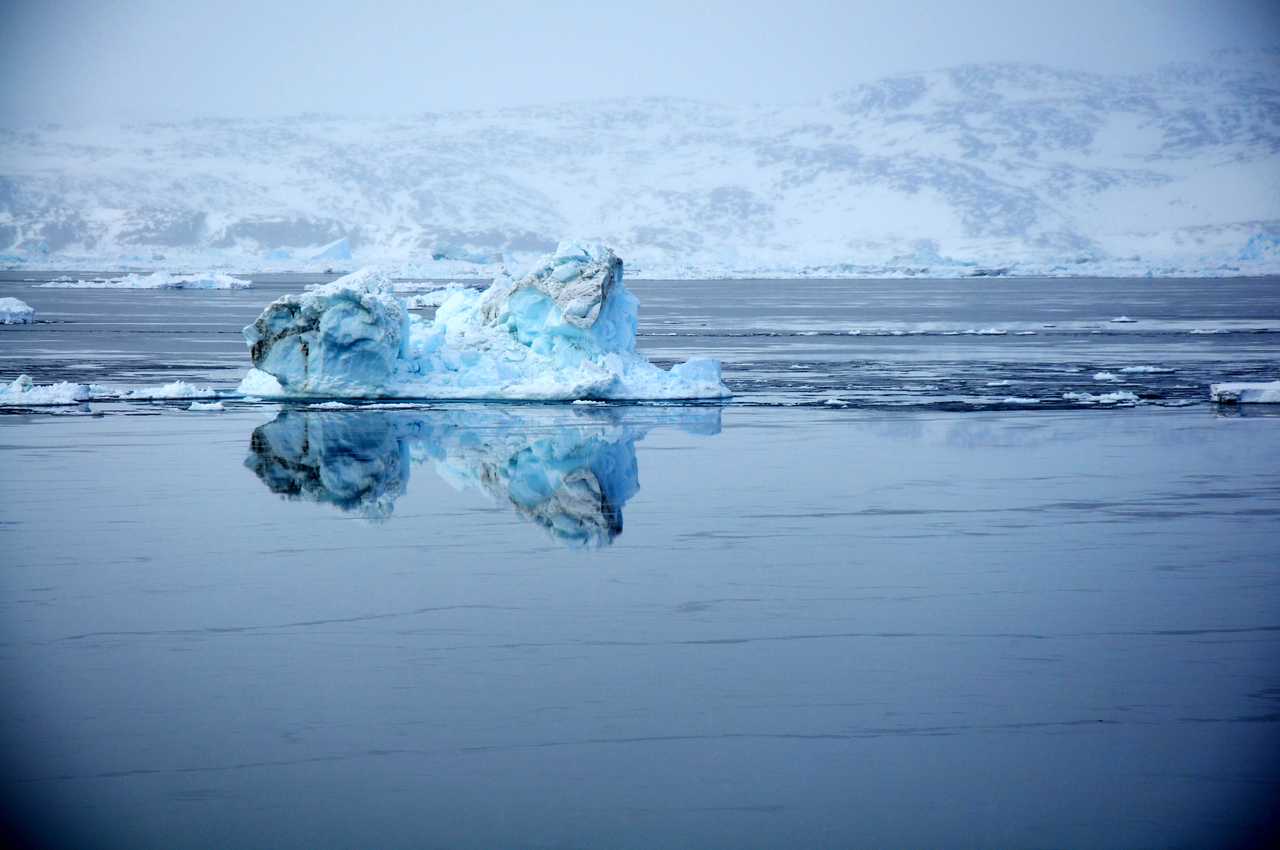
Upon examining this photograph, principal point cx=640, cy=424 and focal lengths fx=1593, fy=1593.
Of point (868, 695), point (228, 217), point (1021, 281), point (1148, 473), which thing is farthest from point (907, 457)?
point (228, 217)

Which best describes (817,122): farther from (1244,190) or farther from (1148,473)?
(1148,473)

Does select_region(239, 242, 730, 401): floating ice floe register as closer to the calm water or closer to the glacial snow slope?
the calm water

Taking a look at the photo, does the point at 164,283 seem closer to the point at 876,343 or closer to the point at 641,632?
the point at 876,343

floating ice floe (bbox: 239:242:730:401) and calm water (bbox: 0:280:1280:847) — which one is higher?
floating ice floe (bbox: 239:242:730:401)

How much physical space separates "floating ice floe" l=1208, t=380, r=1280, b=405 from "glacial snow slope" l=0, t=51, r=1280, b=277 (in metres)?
66.9

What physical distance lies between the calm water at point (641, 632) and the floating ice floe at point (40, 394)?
201 cm

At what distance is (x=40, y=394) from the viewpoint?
1750 cm

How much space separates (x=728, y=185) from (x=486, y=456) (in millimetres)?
117604

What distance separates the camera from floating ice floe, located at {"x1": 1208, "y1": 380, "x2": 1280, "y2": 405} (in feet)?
56.9

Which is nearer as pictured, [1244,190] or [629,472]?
[629,472]

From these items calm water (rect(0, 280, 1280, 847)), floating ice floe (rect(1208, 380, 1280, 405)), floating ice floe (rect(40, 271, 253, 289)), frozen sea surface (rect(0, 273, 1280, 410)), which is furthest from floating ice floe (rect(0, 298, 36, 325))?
floating ice floe (rect(1208, 380, 1280, 405))

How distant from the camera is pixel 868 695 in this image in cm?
660

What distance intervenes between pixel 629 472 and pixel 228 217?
108 m

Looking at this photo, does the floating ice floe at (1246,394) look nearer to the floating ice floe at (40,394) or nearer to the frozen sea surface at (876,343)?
the frozen sea surface at (876,343)
